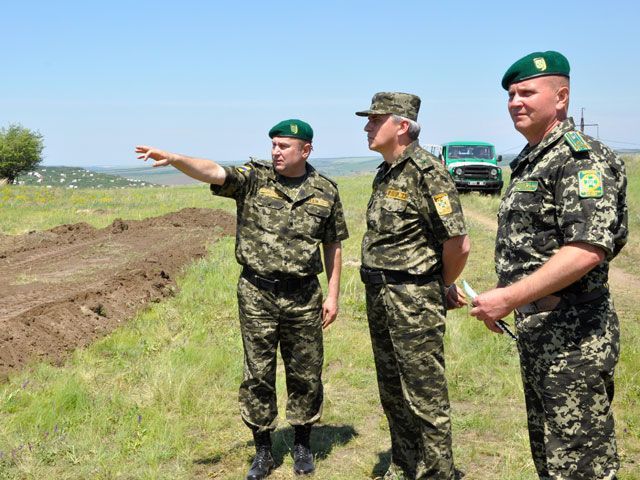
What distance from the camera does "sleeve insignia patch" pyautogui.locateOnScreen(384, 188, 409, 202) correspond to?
3.56m

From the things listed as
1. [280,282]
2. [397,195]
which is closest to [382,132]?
[397,195]

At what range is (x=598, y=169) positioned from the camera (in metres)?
2.56

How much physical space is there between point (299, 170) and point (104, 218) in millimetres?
16502

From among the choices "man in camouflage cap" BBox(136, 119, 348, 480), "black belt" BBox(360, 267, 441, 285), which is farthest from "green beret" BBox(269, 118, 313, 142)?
"black belt" BBox(360, 267, 441, 285)

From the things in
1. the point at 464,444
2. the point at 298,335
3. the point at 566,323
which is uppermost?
the point at 566,323

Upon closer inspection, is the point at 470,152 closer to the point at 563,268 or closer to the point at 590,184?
the point at 590,184

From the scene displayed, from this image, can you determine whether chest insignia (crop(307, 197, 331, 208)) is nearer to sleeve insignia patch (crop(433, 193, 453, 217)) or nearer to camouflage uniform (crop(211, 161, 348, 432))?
camouflage uniform (crop(211, 161, 348, 432))

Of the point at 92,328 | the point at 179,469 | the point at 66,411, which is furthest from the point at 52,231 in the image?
the point at 179,469

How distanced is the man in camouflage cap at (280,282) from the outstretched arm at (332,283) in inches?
0.8

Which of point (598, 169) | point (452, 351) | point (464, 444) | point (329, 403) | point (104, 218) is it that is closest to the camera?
point (598, 169)

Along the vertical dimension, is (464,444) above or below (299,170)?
below

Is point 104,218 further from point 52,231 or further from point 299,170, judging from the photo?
point 299,170

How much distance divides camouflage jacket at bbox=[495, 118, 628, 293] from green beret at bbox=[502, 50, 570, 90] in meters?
0.23

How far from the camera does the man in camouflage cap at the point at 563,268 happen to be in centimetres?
252
